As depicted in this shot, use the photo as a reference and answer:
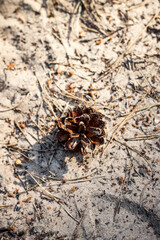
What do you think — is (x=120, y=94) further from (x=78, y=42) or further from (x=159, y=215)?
(x=159, y=215)

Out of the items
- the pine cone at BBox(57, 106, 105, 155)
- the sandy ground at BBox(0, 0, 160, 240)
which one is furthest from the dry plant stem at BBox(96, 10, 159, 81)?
the pine cone at BBox(57, 106, 105, 155)

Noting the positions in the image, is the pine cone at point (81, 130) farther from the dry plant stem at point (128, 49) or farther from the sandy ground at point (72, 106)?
the dry plant stem at point (128, 49)

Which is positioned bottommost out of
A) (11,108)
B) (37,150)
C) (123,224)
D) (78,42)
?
(123,224)

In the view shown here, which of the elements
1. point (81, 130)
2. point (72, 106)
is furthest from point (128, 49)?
point (81, 130)

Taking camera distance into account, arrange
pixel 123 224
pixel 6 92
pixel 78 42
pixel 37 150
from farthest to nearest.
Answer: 1. pixel 78 42
2. pixel 6 92
3. pixel 37 150
4. pixel 123 224

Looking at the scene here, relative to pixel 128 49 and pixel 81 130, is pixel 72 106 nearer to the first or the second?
pixel 81 130

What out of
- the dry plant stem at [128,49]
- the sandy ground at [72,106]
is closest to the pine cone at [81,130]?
the sandy ground at [72,106]

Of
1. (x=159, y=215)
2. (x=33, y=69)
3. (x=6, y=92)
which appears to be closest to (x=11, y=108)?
(x=6, y=92)
